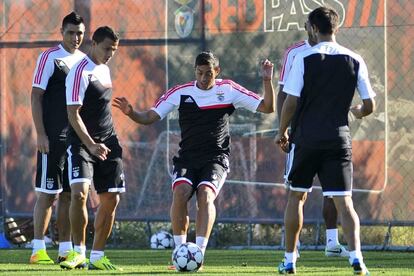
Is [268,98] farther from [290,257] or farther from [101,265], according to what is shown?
[101,265]

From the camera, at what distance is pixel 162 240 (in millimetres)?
14781

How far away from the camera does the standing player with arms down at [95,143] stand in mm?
10867

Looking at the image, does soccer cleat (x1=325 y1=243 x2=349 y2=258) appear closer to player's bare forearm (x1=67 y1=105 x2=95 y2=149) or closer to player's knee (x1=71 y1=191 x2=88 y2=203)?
player's knee (x1=71 y1=191 x2=88 y2=203)

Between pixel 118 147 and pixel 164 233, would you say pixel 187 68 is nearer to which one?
pixel 164 233

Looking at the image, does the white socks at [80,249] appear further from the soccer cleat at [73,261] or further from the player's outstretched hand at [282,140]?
the player's outstretched hand at [282,140]

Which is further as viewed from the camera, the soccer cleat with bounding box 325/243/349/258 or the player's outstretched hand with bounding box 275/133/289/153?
the soccer cleat with bounding box 325/243/349/258

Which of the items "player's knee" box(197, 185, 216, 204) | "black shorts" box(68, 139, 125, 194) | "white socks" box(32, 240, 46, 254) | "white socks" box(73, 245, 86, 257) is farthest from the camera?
"white socks" box(32, 240, 46, 254)

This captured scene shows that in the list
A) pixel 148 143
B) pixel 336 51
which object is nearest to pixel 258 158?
pixel 148 143

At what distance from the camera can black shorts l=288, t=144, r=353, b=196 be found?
9.58 m

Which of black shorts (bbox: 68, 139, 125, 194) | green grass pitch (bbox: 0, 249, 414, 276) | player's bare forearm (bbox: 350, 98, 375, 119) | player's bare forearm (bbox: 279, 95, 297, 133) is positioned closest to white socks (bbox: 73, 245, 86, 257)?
green grass pitch (bbox: 0, 249, 414, 276)

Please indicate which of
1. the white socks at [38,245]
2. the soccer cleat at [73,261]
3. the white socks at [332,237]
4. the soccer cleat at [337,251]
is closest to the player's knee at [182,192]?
the soccer cleat at [73,261]

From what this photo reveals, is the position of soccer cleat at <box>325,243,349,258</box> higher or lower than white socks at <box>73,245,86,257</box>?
lower

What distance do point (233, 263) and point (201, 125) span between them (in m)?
1.82

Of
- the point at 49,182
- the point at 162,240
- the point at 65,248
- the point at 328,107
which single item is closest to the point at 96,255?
the point at 65,248
